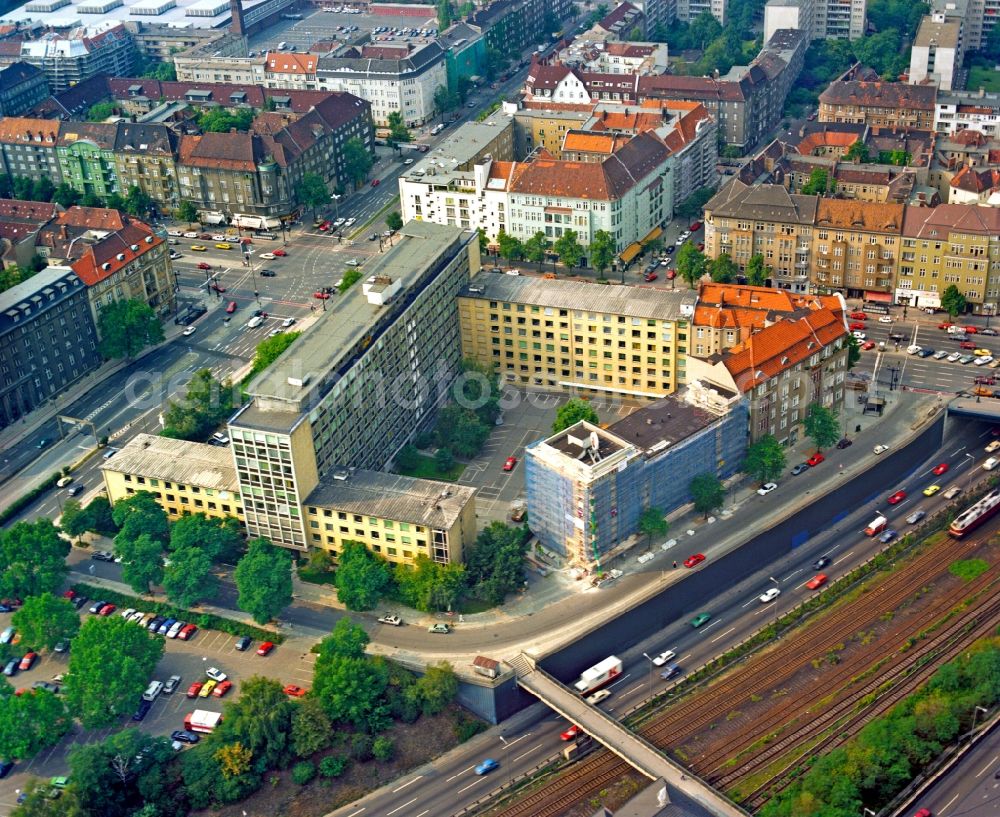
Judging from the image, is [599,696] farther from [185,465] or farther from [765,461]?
[185,465]

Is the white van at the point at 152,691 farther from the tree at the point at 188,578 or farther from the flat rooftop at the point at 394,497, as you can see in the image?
the flat rooftop at the point at 394,497

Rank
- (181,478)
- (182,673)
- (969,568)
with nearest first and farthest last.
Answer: (182,673)
(969,568)
(181,478)

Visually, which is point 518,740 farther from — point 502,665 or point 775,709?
point 775,709

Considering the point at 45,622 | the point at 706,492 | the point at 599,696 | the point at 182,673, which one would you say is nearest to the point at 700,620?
the point at 599,696

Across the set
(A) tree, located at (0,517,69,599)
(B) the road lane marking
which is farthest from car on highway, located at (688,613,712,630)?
(A) tree, located at (0,517,69,599)

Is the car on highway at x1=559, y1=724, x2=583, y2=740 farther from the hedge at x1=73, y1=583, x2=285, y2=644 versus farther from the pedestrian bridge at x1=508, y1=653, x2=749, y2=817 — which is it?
the hedge at x1=73, y1=583, x2=285, y2=644

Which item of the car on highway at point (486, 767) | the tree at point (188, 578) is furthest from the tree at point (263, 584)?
the car on highway at point (486, 767)
